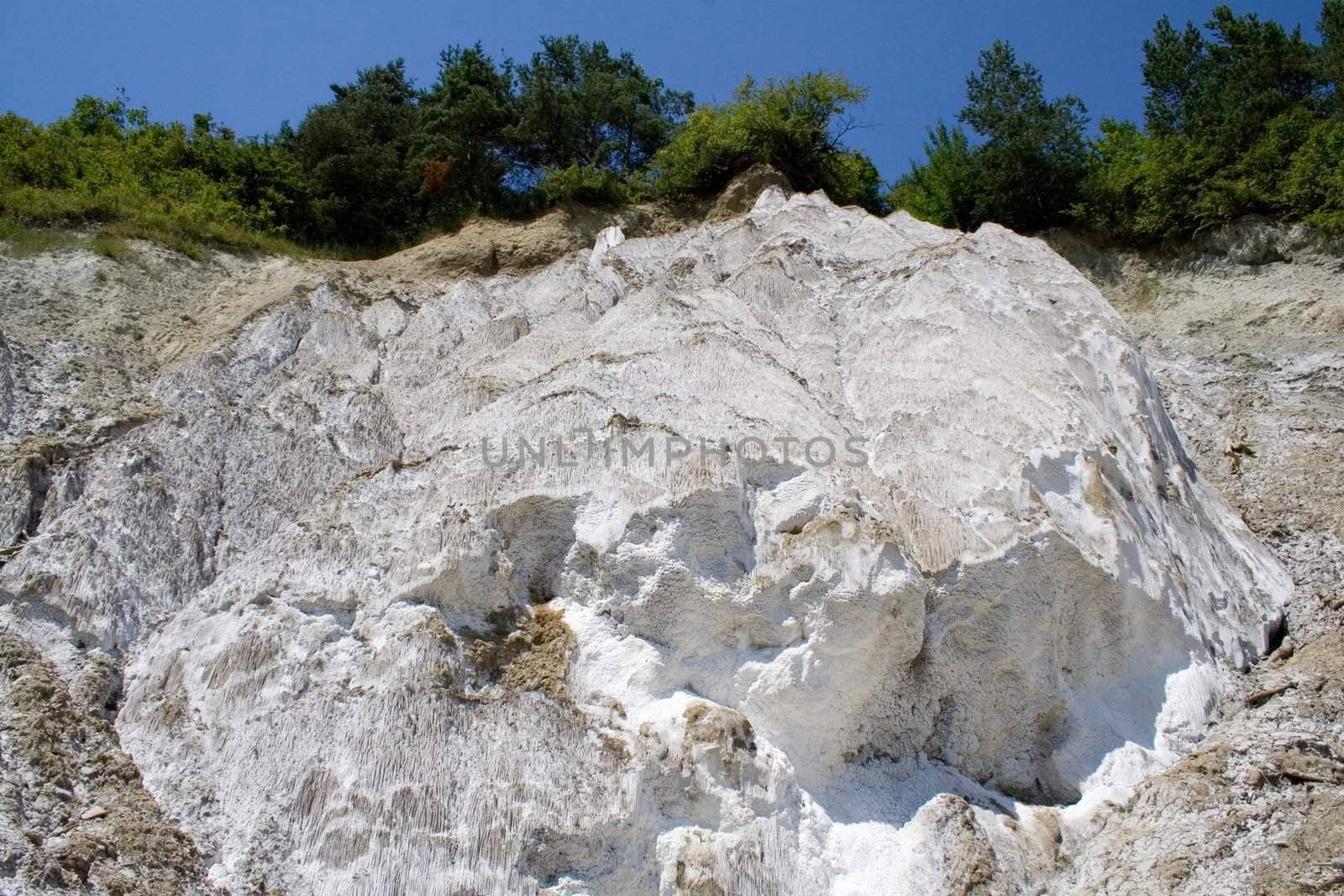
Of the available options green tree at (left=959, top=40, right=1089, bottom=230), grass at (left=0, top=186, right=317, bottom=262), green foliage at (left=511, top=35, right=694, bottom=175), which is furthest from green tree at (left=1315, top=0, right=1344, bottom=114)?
grass at (left=0, top=186, right=317, bottom=262)

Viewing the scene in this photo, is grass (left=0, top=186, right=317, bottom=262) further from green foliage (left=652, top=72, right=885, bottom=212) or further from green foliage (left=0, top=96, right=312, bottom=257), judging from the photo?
green foliage (left=652, top=72, right=885, bottom=212)

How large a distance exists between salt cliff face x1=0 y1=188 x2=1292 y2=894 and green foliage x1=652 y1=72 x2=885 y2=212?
7562mm

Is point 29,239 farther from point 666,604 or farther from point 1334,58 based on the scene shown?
point 1334,58

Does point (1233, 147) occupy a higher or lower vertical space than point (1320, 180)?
higher

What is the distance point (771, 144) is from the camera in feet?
52.4

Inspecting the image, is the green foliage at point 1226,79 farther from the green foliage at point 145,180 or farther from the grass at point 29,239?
the grass at point 29,239

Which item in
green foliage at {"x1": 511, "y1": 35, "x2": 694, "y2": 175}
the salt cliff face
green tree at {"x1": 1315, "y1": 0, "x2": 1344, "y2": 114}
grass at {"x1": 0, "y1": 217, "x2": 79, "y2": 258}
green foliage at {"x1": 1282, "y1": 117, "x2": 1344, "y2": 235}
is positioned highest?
green foliage at {"x1": 511, "y1": 35, "x2": 694, "y2": 175}

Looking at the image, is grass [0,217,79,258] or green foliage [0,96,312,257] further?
green foliage [0,96,312,257]

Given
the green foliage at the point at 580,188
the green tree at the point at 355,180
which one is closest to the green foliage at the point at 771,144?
the green foliage at the point at 580,188

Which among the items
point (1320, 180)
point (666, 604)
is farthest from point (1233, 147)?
point (666, 604)

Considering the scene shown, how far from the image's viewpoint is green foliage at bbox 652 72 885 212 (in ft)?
52.4

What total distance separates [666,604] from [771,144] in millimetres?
11037

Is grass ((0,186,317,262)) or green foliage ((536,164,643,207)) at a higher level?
green foliage ((536,164,643,207))

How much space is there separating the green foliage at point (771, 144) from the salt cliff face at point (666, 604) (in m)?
7.56
